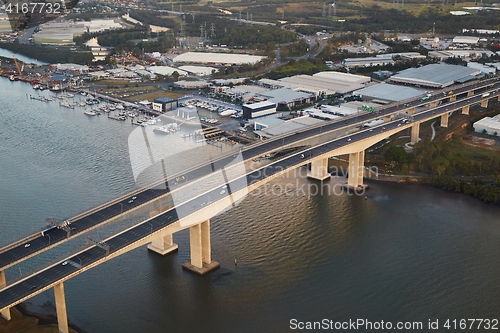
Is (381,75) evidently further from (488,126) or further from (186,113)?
(186,113)

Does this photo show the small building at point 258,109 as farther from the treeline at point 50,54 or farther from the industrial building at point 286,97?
the treeline at point 50,54

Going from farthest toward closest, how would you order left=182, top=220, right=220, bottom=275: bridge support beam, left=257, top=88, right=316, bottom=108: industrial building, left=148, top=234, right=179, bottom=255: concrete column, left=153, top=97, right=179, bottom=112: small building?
left=257, top=88, right=316, bottom=108: industrial building, left=153, top=97, right=179, bottom=112: small building, left=148, top=234, right=179, bottom=255: concrete column, left=182, top=220, right=220, bottom=275: bridge support beam

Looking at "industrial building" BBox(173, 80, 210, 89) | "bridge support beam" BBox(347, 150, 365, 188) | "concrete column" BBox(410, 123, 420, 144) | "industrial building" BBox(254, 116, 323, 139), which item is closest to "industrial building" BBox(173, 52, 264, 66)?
"industrial building" BBox(173, 80, 210, 89)

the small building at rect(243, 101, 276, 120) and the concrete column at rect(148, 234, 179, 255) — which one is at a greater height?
the small building at rect(243, 101, 276, 120)

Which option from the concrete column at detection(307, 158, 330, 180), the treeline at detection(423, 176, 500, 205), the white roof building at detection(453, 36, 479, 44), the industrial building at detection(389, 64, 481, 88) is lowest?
the treeline at detection(423, 176, 500, 205)

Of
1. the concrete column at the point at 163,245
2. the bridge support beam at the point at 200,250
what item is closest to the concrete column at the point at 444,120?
the bridge support beam at the point at 200,250

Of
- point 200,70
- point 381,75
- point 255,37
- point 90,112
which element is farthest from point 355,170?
point 255,37

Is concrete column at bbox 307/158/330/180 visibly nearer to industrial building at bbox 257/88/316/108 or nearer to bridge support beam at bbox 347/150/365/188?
bridge support beam at bbox 347/150/365/188
